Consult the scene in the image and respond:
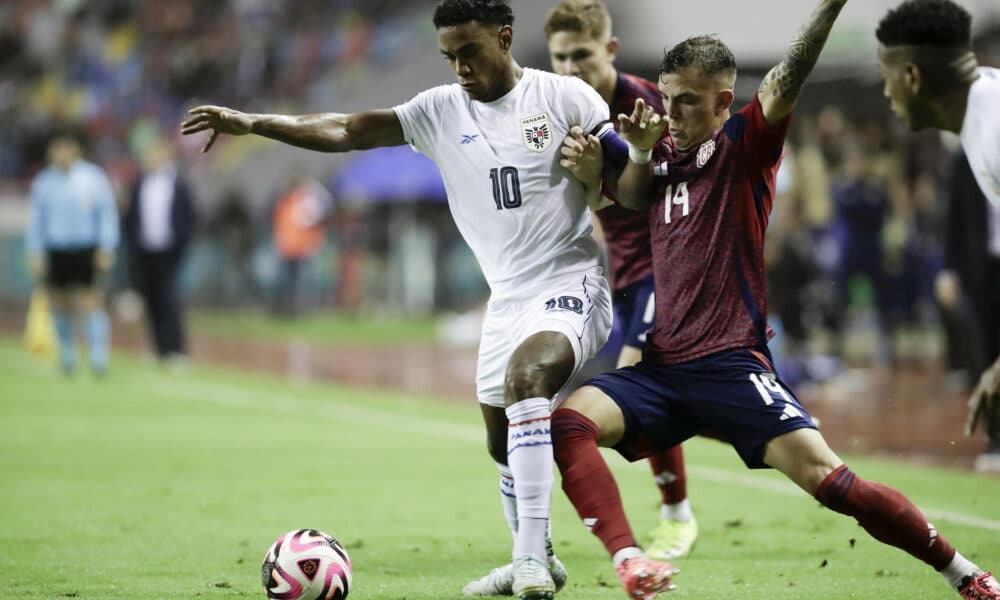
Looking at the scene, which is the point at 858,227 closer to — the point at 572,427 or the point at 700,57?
the point at 700,57

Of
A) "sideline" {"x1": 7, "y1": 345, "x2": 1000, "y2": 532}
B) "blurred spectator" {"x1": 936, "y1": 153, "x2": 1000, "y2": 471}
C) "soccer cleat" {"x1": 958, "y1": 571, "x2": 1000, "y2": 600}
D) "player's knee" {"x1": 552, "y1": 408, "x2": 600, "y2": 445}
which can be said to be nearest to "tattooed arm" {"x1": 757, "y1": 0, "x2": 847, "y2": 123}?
"player's knee" {"x1": 552, "y1": 408, "x2": 600, "y2": 445}

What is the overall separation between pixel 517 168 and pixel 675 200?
69 centimetres

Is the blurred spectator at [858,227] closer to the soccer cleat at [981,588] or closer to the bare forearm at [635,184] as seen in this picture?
the bare forearm at [635,184]

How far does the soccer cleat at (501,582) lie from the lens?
5.95 metres

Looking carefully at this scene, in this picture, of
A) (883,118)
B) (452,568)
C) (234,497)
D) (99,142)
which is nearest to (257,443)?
(234,497)

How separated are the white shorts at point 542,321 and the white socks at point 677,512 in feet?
5.28

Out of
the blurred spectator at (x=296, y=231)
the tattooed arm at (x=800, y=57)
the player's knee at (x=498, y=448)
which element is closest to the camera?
the tattooed arm at (x=800, y=57)

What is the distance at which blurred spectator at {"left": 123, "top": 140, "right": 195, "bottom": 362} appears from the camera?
60.8 feet

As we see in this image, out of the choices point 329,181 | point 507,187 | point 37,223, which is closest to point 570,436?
point 507,187

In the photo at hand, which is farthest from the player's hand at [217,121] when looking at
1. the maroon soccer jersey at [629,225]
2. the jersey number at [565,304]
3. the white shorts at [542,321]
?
the maroon soccer jersey at [629,225]

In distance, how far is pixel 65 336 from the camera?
17.3 metres

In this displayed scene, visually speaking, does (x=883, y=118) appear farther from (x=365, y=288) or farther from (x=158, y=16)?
(x=158, y=16)

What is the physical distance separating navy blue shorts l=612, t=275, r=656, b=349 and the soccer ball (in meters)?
2.18

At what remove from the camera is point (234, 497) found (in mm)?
9000
